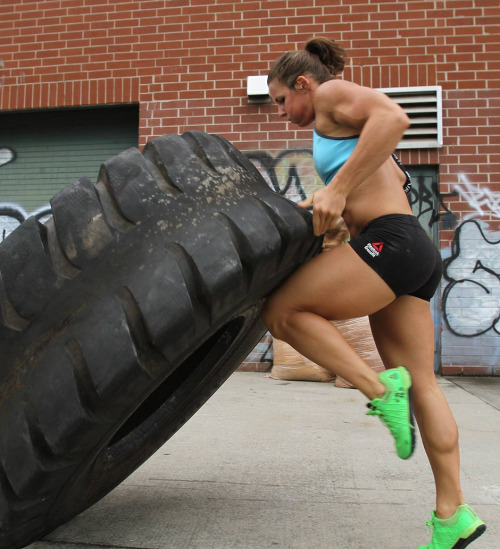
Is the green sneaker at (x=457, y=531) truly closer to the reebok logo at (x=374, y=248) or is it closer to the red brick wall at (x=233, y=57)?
the reebok logo at (x=374, y=248)

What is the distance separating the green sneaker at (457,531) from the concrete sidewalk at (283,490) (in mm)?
131

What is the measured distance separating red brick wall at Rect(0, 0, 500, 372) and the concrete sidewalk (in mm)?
3685

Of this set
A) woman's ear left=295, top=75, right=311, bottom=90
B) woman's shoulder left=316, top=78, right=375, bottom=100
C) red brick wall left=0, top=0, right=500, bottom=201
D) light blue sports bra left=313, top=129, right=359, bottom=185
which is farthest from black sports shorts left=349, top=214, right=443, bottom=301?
red brick wall left=0, top=0, right=500, bottom=201

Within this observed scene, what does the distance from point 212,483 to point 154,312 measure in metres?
1.28

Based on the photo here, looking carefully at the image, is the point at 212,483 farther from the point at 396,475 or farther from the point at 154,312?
the point at 154,312

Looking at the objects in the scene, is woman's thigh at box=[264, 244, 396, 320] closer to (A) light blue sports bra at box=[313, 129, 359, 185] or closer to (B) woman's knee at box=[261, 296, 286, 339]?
(B) woman's knee at box=[261, 296, 286, 339]

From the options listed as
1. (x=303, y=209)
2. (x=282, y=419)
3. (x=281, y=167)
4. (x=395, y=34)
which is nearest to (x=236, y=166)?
(x=303, y=209)

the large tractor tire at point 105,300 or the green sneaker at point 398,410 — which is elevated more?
the large tractor tire at point 105,300

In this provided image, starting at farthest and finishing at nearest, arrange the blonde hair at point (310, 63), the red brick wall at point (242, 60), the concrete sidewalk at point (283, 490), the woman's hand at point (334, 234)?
the red brick wall at point (242, 60), the woman's hand at point (334, 234), the blonde hair at point (310, 63), the concrete sidewalk at point (283, 490)

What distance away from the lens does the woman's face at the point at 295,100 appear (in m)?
1.92

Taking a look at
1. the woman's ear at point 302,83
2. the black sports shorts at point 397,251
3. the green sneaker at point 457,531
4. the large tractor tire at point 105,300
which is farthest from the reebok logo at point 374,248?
the green sneaker at point 457,531

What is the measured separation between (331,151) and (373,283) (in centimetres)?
50

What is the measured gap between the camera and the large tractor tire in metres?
1.36

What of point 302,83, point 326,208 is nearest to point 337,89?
point 302,83
